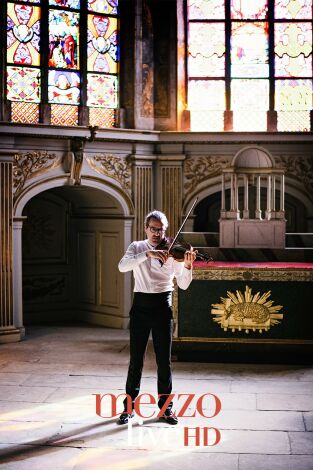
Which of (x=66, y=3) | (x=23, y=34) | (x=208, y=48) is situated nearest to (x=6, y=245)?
(x=23, y=34)

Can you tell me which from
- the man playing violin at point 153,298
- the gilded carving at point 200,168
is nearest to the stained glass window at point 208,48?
the gilded carving at point 200,168

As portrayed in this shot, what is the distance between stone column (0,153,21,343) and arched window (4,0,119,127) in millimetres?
821

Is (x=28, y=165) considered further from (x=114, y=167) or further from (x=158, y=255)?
(x=158, y=255)

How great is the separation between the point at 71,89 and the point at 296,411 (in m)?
6.61

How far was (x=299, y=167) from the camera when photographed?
1175 centimetres

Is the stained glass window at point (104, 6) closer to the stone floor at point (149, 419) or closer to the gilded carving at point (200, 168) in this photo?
the gilded carving at point (200, 168)

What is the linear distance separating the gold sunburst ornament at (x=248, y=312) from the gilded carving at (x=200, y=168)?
10.9ft

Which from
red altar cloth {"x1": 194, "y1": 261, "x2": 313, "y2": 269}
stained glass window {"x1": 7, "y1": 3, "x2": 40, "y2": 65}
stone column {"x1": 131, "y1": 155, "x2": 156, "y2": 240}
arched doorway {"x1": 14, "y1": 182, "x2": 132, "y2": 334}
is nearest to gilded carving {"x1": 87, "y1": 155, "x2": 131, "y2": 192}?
stone column {"x1": 131, "y1": 155, "x2": 156, "y2": 240}

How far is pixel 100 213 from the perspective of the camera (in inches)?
484

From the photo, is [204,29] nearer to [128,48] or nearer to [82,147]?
[128,48]

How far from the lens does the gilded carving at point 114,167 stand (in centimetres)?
1145

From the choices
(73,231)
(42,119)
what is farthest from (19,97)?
(73,231)

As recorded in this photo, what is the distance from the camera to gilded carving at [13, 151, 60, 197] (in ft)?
35.3

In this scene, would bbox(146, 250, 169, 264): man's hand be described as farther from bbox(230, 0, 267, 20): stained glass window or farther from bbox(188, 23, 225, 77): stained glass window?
bbox(230, 0, 267, 20): stained glass window
